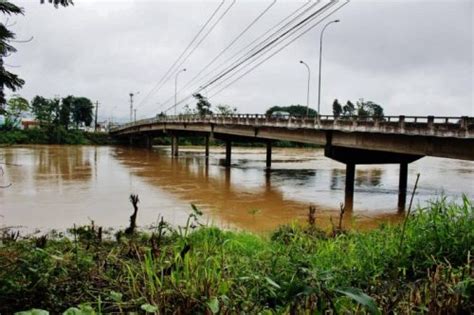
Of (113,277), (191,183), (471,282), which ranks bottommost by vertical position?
(191,183)

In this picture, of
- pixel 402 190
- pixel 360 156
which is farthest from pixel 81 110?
pixel 402 190

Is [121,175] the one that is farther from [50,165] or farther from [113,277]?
[113,277]

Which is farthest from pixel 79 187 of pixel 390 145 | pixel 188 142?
pixel 188 142

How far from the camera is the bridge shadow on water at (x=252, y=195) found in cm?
1664

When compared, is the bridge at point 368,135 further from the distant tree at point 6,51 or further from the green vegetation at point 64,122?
the green vegetation at point 64,122

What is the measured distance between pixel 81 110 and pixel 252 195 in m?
83.8

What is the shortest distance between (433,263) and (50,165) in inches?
1443

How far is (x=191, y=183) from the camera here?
1103 inches

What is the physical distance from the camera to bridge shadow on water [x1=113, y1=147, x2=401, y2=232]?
1664cm

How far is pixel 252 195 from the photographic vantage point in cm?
2341

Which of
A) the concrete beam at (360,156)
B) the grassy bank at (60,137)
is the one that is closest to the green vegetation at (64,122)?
the grassy bank at (60,137)

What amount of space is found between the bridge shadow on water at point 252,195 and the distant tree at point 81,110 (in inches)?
2596

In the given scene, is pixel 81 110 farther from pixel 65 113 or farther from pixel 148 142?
pixel 148 142

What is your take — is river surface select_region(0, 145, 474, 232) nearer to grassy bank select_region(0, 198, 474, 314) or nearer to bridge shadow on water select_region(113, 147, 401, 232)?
bridge shadow on water select_region(113, 147, 401, 232)
